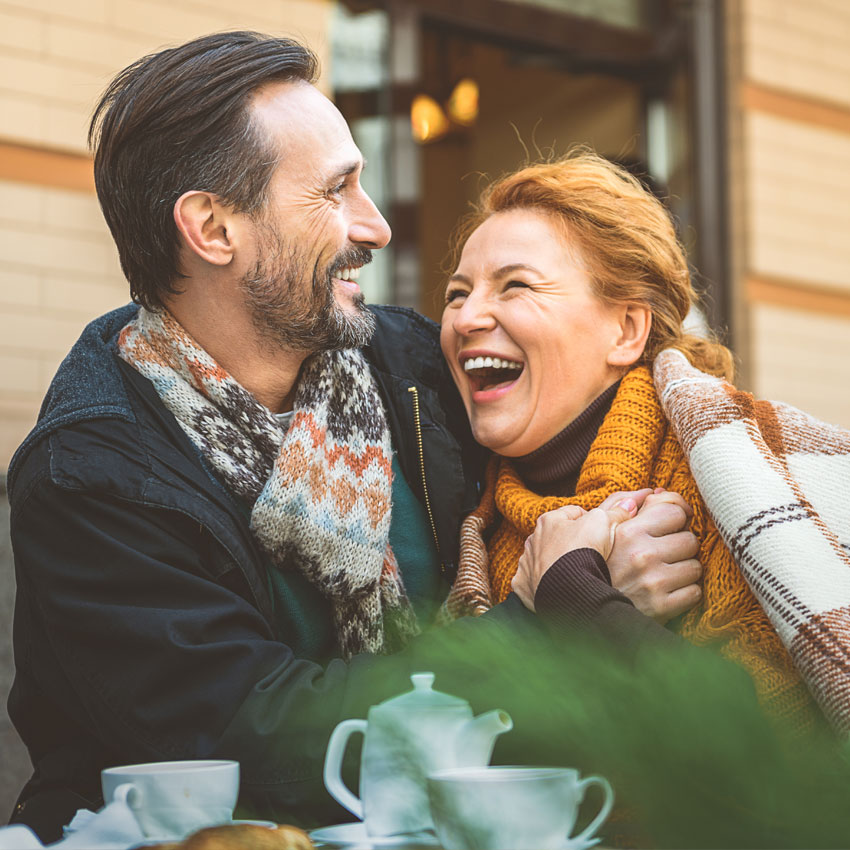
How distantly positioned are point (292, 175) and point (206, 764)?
4.95ft

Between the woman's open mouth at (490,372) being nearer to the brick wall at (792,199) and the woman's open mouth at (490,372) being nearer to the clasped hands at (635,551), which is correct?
the clasped hands at (635,551)

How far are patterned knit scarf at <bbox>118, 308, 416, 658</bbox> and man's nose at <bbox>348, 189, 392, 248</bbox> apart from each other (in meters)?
0.35

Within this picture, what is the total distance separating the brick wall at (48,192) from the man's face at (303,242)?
164cm

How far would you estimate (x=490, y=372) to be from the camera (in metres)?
2.44

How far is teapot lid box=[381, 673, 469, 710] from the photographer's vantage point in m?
0.96

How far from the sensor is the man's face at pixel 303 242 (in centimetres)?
227

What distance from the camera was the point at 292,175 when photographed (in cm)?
231

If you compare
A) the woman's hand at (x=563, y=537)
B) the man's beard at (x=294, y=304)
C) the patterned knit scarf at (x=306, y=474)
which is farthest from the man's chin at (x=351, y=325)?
the woman's hand at (x=563, y=537)

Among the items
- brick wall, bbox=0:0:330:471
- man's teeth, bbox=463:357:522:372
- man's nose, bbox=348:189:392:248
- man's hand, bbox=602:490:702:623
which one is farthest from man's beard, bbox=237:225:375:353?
brick wall, bbox=0:0:330:471

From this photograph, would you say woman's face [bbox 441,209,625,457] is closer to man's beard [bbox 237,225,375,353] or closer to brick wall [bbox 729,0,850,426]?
man's beard [bbox 237,225,375,353]

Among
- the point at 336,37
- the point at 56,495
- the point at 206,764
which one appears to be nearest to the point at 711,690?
Answer: the point at 206,764

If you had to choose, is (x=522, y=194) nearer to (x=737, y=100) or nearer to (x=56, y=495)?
(x=56, y=495)

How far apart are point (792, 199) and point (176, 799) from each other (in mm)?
4970

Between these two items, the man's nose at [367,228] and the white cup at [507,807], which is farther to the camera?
the man's nose at [367,228]
